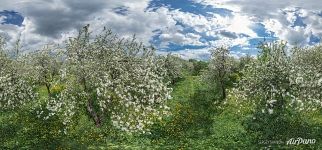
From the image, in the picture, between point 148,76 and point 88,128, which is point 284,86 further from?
point 88,128

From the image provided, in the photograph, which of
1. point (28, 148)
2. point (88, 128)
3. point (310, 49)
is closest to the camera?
point (28, 148)

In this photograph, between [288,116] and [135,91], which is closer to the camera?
[135,91]

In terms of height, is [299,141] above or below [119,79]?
below

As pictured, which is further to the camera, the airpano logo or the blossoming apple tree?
the airpano logo

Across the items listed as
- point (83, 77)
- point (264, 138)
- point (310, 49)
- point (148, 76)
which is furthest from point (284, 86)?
point (310, 49)

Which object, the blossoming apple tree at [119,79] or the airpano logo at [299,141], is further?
the airpano logo at [299,141]

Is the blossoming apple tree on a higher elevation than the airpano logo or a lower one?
higher

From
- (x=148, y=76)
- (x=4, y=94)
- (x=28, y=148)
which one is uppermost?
(x=148, y=76)

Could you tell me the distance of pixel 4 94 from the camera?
37406 mm

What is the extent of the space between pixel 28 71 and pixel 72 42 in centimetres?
1813

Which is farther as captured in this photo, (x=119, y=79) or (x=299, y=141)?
(x=299, y=141)

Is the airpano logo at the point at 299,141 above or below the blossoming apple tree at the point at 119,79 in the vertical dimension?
below

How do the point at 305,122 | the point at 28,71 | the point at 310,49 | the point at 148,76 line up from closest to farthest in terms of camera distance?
the point at 148,76 < the point at 305,122 < the point at 28,71 < the point at 310,49

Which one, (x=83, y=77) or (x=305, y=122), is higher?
(x=83, y=77)
